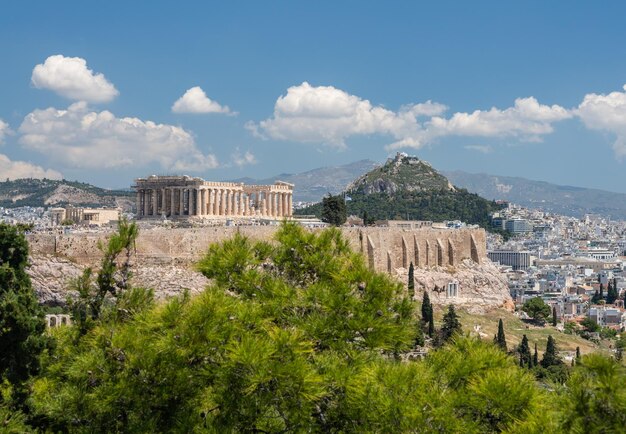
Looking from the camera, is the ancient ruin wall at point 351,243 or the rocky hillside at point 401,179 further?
the rocky hillside at point 401,179

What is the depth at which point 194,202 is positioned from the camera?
158 feet

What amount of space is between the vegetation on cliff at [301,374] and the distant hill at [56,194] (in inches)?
4269

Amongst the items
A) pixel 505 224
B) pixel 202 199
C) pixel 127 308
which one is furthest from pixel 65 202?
pixel 127 308

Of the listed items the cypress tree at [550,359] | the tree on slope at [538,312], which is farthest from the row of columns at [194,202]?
the cypress tree at [550,359]

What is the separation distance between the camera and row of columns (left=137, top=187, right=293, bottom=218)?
48.1 meters

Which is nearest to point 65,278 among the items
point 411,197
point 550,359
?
point 550,359

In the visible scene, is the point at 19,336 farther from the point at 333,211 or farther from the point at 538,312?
the point at 538,312

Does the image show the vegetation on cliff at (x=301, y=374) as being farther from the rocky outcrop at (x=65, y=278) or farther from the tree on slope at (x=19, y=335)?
the rocky outcrop at (x=65, y=278)

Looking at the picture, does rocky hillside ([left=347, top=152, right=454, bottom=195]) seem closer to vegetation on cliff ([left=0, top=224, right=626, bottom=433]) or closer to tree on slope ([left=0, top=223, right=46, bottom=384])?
tree on slope ([left=0, top=223, right=46, bottom=384])

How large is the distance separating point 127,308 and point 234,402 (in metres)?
3.18

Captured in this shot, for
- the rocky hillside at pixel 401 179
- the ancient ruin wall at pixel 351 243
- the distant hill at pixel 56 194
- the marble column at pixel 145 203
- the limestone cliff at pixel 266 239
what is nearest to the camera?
the limestone cliff at pixel 266 239

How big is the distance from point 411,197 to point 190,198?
66484 millimetres

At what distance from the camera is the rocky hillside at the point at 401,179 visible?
4606 inches

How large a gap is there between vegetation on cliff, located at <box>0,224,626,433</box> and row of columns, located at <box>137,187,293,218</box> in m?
37.4
